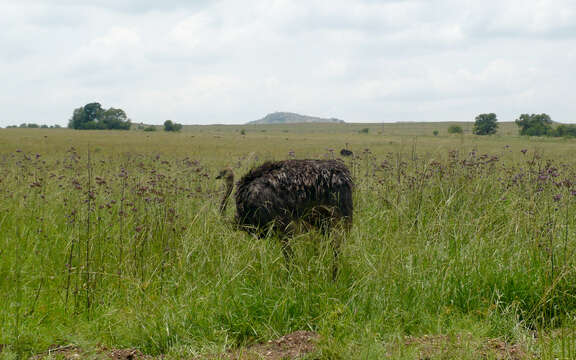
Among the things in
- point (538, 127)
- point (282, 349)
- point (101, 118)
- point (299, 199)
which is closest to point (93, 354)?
point (282, 349)

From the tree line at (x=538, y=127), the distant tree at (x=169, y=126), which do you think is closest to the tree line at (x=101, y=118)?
the distant tree at (x=169, y=126)

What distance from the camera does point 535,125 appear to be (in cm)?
6819

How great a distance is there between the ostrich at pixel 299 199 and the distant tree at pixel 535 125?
229 feet

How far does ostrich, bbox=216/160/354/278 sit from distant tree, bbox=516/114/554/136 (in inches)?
2749

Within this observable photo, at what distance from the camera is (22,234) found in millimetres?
6594

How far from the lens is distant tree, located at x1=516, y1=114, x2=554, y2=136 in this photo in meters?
66.2

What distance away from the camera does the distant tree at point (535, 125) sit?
66.2m

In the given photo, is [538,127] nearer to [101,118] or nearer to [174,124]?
[174,124]

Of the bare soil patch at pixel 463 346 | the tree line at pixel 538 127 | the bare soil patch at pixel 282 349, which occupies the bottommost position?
the bare soil patch at pixel 282 349

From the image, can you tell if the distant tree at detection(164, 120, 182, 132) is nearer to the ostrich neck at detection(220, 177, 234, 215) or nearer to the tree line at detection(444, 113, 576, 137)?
the tree line at detection(444, 113, 576, 137)

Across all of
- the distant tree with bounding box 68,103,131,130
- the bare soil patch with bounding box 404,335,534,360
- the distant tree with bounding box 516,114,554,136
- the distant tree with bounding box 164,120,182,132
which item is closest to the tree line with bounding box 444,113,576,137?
the distant tree with bounding box 516,114,554,136

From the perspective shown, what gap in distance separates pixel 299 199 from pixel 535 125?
7357cm

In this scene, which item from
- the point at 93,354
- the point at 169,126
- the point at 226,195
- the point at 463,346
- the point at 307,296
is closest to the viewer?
the point at 463,346

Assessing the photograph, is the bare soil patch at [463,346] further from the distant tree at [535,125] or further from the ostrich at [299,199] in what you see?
the distant tree at [535,125]
